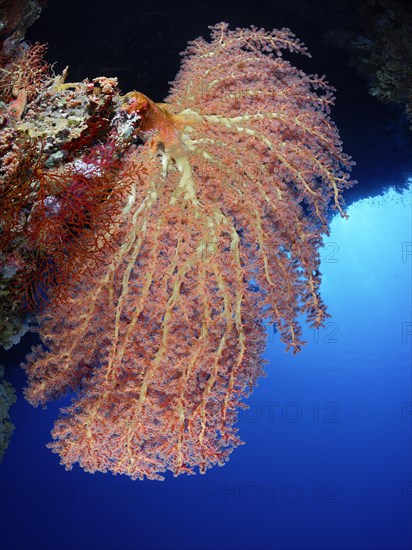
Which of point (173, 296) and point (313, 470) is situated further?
point (313, 470)

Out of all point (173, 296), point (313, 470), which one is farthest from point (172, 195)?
point (313, 470)

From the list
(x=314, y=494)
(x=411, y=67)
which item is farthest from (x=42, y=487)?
(x=411, y=67)

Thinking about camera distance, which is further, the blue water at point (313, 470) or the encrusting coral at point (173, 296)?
the blue water at point (313, 470)

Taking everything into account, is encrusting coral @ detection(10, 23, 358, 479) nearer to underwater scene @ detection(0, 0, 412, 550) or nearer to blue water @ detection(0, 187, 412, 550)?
underwater scene @ detection(0, 0, 412, 550)

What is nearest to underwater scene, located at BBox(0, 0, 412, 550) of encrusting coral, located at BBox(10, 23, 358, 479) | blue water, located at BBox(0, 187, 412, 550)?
encrusting coral, located at BBox(10, 23, 358, 479)

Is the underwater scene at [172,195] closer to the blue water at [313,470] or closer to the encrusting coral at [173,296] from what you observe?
the encrusting coral at [173,296]

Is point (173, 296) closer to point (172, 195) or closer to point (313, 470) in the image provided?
point (172, 195)

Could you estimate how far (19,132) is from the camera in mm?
2809

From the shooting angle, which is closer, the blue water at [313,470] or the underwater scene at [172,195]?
the underwater scene at [172,195]

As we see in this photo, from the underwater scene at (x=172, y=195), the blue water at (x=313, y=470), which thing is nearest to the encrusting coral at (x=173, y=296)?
the underwater scene at (x=172, y=195)

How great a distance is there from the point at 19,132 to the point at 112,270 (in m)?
1.16

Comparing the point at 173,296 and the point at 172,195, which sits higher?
the point at 172,195

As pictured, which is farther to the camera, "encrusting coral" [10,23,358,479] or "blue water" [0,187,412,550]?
"blue water" [0,187,412,550]

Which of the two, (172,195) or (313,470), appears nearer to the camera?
(172,195)
